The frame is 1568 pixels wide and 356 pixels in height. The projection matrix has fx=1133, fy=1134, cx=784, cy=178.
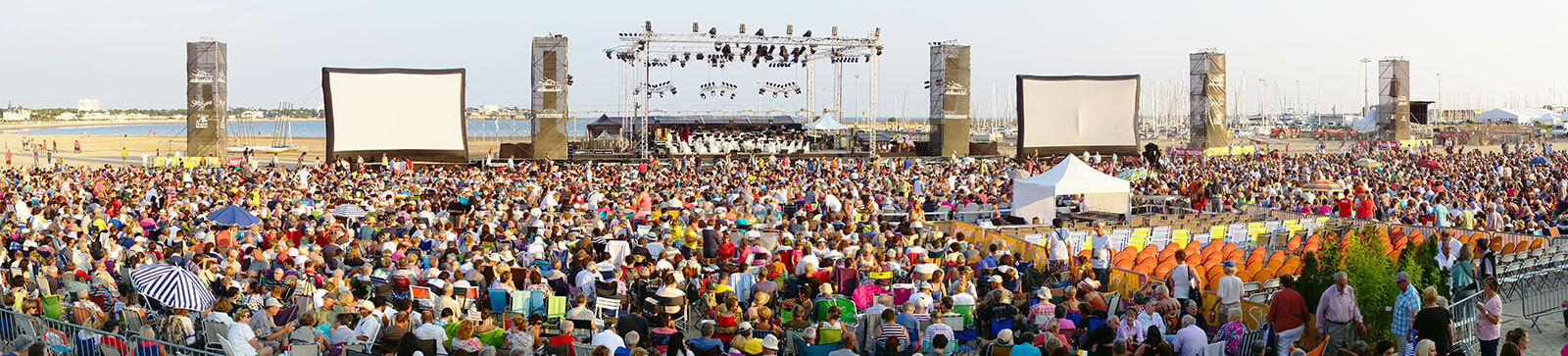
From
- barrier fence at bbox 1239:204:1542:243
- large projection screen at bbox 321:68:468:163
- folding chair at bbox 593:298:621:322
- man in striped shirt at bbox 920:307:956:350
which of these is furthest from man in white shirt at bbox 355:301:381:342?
large projection screen at bbox 321:68:468:163

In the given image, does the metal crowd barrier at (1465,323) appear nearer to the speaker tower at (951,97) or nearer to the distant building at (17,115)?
the speaker tower at (951,97)

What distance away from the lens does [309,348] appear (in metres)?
6.88

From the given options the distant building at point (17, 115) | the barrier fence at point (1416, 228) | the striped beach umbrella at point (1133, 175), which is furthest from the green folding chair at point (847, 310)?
the distant building at point (17, 115)

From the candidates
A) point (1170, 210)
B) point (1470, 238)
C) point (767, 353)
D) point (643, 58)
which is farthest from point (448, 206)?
point (643, 58)

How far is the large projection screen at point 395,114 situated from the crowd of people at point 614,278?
421 inches

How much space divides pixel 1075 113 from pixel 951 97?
3.51m

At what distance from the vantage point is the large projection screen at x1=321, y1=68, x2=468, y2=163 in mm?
28312

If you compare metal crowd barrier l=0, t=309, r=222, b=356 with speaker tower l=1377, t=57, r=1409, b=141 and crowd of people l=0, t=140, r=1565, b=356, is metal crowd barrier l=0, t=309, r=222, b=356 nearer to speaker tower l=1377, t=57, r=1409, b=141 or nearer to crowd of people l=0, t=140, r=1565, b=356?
crowd of people l=0, t=140, r=1565, b=356

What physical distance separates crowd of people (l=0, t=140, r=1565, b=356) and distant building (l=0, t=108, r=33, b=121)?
181 meters

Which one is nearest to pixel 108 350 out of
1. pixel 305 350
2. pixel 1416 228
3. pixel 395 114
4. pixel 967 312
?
pixel 305 350

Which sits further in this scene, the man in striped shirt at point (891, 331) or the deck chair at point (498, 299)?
the deck chair at point (498, 299)

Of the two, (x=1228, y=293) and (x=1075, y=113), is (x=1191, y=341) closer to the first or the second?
(x=1228, y=293)

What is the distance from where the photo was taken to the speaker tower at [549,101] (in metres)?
30.1

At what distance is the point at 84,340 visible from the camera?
7324 mm
